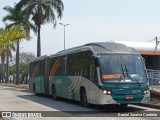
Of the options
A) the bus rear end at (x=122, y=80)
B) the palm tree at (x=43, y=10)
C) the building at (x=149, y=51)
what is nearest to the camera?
the bus rear end at (x=122, y=80)

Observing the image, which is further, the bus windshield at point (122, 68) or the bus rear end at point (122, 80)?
the bus windshield at point (122, 68)

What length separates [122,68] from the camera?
Result: 18453mm

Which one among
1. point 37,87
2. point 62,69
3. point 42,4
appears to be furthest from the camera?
point 42,4

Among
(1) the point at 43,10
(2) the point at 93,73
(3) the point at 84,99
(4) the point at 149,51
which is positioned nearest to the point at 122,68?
(2) the point at 93,73

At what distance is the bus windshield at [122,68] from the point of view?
18.1m

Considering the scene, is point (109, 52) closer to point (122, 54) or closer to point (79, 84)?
point (122, 54)

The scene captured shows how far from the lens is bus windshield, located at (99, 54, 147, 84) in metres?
18.1

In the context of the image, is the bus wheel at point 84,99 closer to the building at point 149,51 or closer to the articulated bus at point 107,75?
the articulated bus at point 107,75

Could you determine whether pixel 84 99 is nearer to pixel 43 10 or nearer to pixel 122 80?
pixel 122 80

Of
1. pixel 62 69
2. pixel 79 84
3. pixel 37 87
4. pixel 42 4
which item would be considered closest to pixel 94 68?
pixel 79 84

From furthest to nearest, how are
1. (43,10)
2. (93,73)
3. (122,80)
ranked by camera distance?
(43,10) < (93,73) < (122,80)

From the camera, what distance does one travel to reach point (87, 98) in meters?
19.9

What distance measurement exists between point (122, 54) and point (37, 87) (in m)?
15.1

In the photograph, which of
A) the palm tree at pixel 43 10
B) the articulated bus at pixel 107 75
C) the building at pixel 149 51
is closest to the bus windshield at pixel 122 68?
the articulated bus at pixel 107 75
